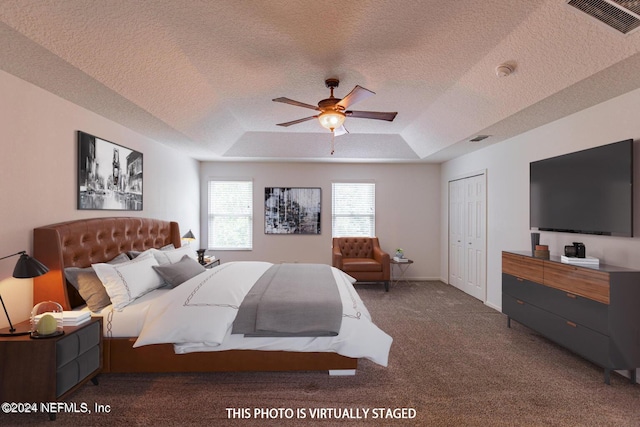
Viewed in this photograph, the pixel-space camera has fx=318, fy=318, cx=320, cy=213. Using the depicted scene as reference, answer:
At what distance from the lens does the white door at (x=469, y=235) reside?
5219 mm

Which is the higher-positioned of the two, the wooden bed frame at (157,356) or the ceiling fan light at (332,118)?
the ceiling fan light at (332,118)

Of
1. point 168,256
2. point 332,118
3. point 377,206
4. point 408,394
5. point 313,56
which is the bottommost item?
point 408,394

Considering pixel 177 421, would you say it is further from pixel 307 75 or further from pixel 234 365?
pixel 307 75

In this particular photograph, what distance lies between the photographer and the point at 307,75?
3.24m

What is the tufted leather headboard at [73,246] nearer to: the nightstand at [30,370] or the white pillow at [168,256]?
the white pillow at [168,256]

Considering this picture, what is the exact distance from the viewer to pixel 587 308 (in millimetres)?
2791

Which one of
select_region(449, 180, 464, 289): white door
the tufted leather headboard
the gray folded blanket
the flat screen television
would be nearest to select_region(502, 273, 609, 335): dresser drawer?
the flat screen television

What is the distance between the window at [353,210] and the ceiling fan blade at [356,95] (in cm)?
391

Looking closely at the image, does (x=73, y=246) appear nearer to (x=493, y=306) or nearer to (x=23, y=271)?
(x=23, y=271)

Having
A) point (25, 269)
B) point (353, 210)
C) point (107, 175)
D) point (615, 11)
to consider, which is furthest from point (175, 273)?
point (353, 210)

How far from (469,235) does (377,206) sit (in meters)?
1.93

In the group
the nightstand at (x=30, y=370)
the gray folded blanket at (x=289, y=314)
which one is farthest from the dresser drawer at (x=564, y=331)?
the nightstand at (x=30, y=370)

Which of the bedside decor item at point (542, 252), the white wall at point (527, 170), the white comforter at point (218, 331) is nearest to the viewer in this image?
the white comforter at point (218, 331)

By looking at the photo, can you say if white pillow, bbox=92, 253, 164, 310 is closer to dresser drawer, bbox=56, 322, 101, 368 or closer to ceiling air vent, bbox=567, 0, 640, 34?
dresser drawer, bbox=56, 322, 101, 368
